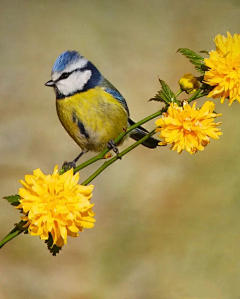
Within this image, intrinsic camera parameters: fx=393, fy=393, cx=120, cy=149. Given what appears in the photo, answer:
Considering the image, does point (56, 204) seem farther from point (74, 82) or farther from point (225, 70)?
point (74, 82)

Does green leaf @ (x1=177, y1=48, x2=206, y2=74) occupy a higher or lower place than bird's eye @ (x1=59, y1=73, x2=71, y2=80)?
lower

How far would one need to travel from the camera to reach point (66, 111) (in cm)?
110

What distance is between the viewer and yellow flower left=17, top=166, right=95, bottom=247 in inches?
17.6

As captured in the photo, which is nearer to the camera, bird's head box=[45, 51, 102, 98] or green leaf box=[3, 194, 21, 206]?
green leaf box=[3, 194, 21, 206]

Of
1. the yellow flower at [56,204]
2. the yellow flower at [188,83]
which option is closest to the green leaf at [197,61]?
the yellow flower at [188,83]

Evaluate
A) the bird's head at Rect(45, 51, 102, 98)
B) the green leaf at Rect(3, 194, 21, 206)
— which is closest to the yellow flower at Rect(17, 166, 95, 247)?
the green leaf at Rect(3, 194, 21, 206)

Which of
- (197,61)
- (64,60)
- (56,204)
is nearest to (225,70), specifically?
(197,61)

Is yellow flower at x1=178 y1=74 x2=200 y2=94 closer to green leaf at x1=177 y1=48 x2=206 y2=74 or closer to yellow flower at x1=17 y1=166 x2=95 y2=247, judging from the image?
green leaf at x1=177 y1=48 x2=206 y2=74

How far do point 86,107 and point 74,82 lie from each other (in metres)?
0.08

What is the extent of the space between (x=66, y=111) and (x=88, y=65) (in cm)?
14

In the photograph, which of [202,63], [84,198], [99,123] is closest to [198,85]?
[202,63]

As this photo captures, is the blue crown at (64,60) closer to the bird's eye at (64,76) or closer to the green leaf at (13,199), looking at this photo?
the bird's eye at (64,76)

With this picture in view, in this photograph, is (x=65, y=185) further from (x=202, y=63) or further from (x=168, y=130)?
(x=202, y=63)

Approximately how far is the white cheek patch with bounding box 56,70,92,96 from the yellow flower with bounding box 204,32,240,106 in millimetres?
583
